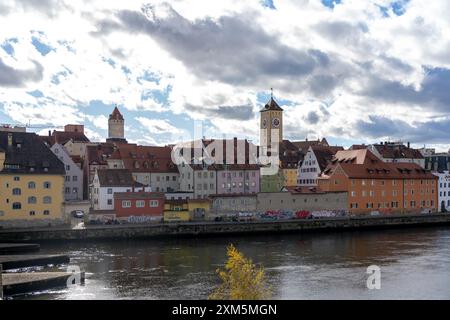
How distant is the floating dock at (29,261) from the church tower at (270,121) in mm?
70112

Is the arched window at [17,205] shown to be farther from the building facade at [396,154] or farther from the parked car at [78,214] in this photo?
the building facade at [396,154]

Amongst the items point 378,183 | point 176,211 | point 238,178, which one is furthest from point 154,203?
point 378,183

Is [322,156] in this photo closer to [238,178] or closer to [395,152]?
[238,178]

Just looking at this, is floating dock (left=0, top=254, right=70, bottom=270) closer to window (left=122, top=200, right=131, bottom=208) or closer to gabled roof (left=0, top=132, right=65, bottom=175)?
gabled roof (left=0, top=132, right=65, bottom=175)

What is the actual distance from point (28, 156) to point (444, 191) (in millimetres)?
53576

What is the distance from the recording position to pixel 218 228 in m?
57.0

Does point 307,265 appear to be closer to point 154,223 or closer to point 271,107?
point 154,223

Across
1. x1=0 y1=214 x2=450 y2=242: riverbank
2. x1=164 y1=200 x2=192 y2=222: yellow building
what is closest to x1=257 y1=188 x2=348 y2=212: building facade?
x1=0 y1=214 x2=450 y2=242: riverbank

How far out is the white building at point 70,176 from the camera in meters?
68.8

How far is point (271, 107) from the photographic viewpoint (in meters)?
108

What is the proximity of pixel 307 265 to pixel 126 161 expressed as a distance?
36326mm

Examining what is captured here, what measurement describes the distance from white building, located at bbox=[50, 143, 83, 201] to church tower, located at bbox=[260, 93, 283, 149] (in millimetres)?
43174

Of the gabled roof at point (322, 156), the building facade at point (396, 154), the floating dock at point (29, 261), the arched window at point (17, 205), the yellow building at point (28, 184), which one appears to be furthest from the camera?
the building facade at point (396, 154)

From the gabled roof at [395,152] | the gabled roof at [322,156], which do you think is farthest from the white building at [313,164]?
the gabled roof at [395,152]
